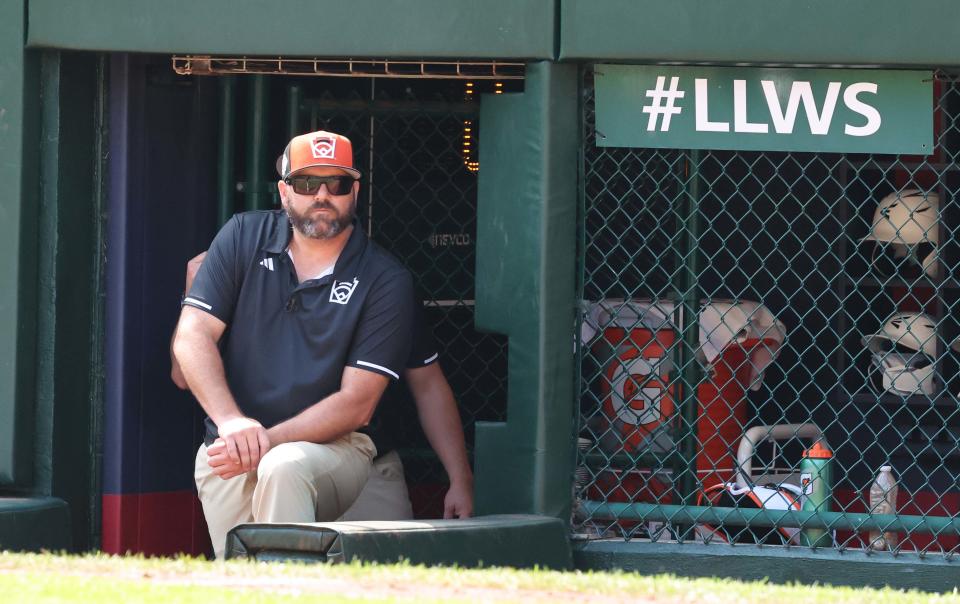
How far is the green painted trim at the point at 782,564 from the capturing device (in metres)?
5.62

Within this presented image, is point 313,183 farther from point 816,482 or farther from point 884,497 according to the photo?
point 884,497

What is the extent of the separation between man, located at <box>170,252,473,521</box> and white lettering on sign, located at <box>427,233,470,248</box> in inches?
40.6

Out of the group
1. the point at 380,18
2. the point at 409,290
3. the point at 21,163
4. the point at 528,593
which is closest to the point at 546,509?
the point at 409,290

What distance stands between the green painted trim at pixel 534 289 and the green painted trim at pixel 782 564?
26 centimetres

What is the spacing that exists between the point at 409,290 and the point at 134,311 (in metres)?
1.11

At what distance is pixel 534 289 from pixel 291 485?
1113mm

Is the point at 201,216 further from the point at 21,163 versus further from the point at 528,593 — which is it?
the point at 528,593

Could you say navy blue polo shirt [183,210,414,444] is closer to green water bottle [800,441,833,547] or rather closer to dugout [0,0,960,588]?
dugout [0,0,960,588]

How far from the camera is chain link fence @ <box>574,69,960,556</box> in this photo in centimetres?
607

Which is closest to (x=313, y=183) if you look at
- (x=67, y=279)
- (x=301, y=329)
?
(x=301, y=329)

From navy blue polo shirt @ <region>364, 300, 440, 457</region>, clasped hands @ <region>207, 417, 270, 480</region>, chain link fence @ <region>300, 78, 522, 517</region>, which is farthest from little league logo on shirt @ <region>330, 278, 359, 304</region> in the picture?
chain link fence @ <region>300, 78, 522, 517</region>

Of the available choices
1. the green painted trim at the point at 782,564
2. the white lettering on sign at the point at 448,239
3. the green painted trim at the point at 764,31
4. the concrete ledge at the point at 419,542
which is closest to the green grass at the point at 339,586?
the concrete ledge at the point at 419,542

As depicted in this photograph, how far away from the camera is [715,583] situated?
4.57 meters

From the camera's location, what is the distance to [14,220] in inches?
228
